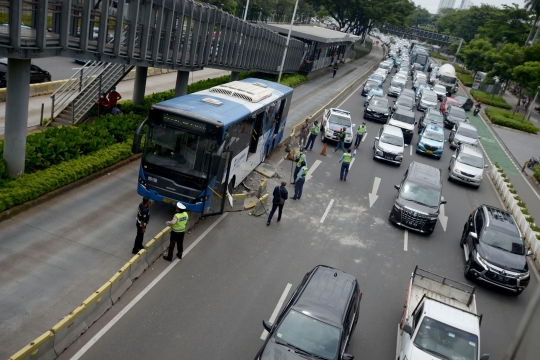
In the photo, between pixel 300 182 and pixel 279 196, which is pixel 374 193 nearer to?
pixel 300 182

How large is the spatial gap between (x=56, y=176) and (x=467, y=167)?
754 inches

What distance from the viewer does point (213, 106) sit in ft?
52.0

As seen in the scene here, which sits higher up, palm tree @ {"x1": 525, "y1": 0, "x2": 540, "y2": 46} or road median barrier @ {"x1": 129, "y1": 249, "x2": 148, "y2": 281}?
A: palm tree @ {"x1": 525, "y1": 0, "x2": 540, "y2": 46}

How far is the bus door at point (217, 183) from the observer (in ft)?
46.7

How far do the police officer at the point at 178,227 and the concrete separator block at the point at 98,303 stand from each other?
2228 millimetres

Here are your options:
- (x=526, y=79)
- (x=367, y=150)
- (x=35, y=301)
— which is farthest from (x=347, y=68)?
(x=35, y=301)

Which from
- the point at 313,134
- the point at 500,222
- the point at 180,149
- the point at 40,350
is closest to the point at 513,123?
the point at 313,134

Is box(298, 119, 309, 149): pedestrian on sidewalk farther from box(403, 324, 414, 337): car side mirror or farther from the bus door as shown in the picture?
box(403, 324, 414, 337): car side mirror

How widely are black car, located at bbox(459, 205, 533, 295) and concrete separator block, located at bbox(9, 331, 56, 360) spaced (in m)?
11.9

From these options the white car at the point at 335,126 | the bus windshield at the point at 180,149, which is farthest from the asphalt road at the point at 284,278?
the white car at the point at 335,126

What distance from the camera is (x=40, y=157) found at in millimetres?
15586

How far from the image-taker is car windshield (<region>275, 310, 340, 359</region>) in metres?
9.21

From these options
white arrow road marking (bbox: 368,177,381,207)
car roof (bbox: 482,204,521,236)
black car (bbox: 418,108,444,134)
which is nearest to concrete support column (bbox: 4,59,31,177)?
white arrow road marking (bbox: 368,177,381,207)

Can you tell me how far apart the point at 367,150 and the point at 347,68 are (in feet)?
137
